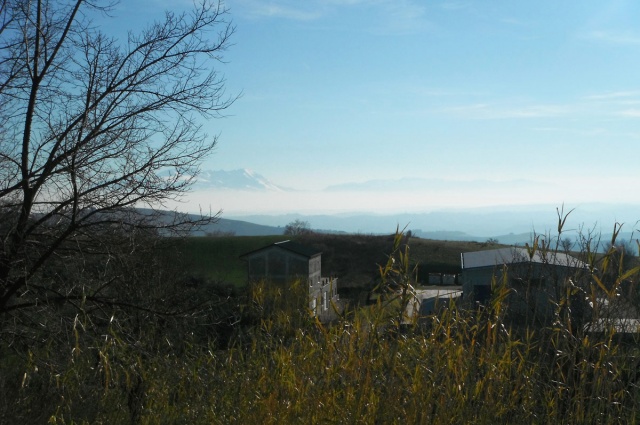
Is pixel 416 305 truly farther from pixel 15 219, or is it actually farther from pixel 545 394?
pixel 15 219

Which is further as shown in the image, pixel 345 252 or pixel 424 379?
pixel 345 252

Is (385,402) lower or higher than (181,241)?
lower

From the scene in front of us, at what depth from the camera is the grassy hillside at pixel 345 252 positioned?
56.0 m

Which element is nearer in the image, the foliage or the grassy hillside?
the foliage

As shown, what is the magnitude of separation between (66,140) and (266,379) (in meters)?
4.68

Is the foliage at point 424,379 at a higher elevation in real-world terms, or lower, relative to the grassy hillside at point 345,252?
higher

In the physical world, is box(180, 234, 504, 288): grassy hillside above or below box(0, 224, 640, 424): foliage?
below

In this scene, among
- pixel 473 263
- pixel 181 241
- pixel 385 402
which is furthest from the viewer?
pixel 473 263

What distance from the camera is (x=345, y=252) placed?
197 ft

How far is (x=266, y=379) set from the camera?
466cm

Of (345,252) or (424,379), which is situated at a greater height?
(424,379)

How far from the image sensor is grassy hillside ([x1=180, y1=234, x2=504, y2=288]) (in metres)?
56.0

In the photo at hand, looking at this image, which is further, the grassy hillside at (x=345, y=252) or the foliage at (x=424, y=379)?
the grassy hillside at (x=345, y=252)

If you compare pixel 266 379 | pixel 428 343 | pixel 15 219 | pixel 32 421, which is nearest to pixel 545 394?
pixel 428 343
